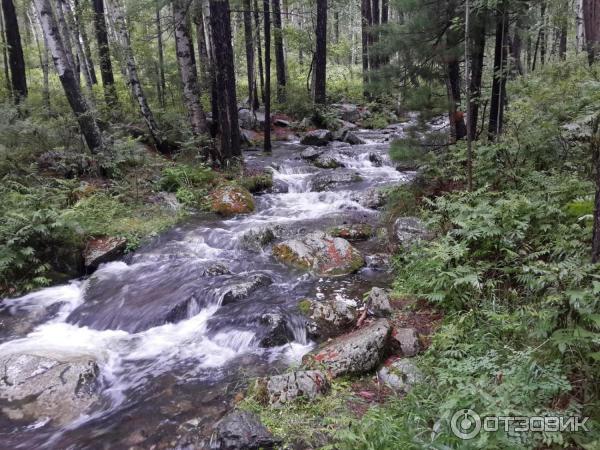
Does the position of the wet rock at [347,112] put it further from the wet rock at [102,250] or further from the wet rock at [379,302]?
the wet rock at [379,302]

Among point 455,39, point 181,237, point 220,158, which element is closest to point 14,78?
point 220,158

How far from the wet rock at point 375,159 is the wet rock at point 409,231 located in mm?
7037

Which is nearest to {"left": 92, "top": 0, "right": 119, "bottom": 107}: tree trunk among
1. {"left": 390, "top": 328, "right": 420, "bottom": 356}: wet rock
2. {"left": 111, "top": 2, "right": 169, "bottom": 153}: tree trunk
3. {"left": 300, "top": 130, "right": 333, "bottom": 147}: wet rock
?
{"left": 111, "top": 2, "right": 169, "bottom": 153}: tree trunk

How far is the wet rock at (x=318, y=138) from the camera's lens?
18.3 meters

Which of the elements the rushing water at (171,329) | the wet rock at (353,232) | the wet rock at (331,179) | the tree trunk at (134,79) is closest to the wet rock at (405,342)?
the rushing water at (171,329)

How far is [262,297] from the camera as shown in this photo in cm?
677

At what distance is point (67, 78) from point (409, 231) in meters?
9.08

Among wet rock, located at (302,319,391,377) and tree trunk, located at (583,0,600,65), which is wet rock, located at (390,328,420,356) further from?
tree trunk, located at (583,0,600,65)

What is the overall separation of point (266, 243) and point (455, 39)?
5.59m

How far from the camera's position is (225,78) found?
42.6ft

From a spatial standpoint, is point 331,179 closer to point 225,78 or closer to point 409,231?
point 225,78

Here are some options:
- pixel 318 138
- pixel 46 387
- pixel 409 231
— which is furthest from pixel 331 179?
pixel 46 387

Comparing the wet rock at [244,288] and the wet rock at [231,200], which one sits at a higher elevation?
the wet rock at [231,200]

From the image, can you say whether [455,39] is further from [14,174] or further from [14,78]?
[14,78]
